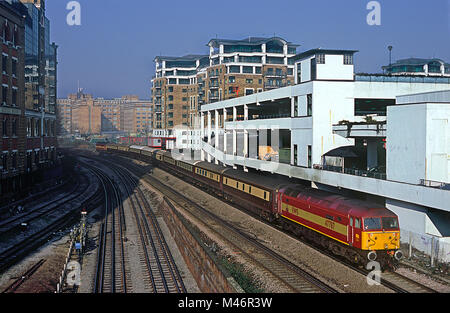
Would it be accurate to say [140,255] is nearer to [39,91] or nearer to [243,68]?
[39,91]

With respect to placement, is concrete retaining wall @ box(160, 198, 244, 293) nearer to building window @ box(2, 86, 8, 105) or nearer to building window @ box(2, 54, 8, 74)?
building window @ box(2, 86, 8, 105)

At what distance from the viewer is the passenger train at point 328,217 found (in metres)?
20.1

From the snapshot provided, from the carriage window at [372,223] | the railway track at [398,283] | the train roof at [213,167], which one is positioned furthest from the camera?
the train roof at [213,167]

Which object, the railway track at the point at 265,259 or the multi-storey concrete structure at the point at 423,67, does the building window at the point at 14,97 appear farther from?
the multi-storey concrete structure at the point at 423,67

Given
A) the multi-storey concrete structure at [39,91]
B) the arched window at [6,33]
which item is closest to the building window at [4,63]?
the arched window at [6,33]

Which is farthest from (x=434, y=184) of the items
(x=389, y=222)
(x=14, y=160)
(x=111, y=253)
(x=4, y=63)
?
(x=4, y=63)

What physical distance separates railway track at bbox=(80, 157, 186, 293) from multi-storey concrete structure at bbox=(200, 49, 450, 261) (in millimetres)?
13277

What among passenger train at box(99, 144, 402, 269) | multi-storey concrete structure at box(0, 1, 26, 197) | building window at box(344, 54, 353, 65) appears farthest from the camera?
multi-storey concrete structure at box(0, 1, 26, 197)

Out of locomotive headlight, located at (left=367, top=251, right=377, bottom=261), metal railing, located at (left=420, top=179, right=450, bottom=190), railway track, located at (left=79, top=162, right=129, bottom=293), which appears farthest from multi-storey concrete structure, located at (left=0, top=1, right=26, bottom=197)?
metal railing, located at (left=420, top=179, right=450, bottom=190)

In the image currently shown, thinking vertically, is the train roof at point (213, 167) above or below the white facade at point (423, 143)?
below

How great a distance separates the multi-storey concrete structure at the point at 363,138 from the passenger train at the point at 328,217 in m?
3.37

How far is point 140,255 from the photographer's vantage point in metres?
26.6

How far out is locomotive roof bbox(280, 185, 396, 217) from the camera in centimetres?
2038
